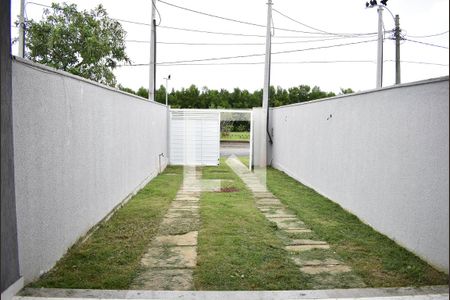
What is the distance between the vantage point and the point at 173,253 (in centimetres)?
459

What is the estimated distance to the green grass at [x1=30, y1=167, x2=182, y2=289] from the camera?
12.0 feet

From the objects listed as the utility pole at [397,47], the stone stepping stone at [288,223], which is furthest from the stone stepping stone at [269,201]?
the utility pole at [397,47]

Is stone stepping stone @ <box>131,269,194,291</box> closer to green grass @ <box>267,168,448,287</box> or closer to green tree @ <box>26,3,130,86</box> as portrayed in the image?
green grass @ <box>267,168,448,287</box>

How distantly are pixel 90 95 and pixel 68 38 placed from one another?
14.1 metres

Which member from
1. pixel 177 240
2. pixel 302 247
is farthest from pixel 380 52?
pixel 177 240

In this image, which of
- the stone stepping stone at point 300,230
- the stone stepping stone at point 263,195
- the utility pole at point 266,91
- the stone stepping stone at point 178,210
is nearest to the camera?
the stone stepping stone at point 300,230

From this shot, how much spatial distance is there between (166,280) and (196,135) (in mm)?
10178

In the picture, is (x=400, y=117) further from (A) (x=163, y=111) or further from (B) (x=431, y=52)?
(B) (x=431, y=52)

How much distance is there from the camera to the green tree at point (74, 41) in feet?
57.9

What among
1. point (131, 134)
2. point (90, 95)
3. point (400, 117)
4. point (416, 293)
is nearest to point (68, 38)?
point (131, 134)

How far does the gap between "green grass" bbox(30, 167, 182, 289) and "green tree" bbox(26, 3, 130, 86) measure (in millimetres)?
12492

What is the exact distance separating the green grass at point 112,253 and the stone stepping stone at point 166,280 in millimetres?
110

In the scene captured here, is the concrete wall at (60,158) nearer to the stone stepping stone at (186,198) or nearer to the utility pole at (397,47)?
the stone stepping stone at (186,198)

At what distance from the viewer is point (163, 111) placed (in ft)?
42.4
